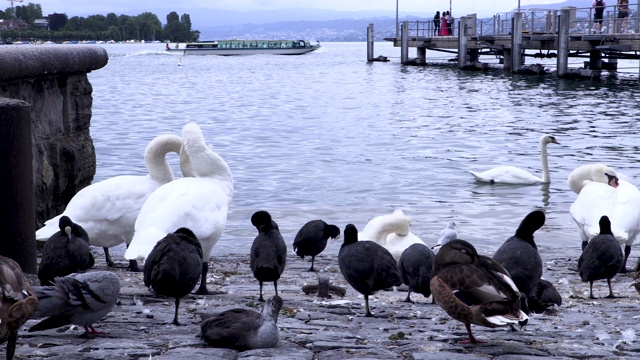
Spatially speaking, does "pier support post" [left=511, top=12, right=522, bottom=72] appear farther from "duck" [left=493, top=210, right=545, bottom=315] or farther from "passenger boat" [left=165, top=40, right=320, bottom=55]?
"passenger boat" [left=165, top=40, right=320, bottom=55]

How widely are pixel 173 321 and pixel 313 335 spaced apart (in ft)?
2.87

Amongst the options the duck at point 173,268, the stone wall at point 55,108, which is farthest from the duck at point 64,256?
the stone wall at point 55,108

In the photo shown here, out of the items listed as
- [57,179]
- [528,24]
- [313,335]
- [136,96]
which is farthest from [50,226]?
[528,24]

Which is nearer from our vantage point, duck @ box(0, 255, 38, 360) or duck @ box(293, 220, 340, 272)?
duck @ box(0, 255, 38, 360)

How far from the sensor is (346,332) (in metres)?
5.54

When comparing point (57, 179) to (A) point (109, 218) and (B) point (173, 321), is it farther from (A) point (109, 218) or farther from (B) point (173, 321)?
(B) point (173, 321)

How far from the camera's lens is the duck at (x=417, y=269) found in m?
7.06

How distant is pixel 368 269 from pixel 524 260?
3.42ft

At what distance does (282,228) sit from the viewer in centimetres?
1301

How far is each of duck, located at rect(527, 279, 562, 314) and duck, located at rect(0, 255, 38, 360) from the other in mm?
3303

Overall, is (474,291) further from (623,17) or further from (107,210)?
(623,17)

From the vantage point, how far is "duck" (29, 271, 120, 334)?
195 inches

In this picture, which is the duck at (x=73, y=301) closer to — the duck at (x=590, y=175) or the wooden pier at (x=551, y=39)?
the duck at (x=590, y=175)

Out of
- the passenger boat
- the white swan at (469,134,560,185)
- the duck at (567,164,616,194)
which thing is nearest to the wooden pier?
the white swan at (469,134,560,185)
